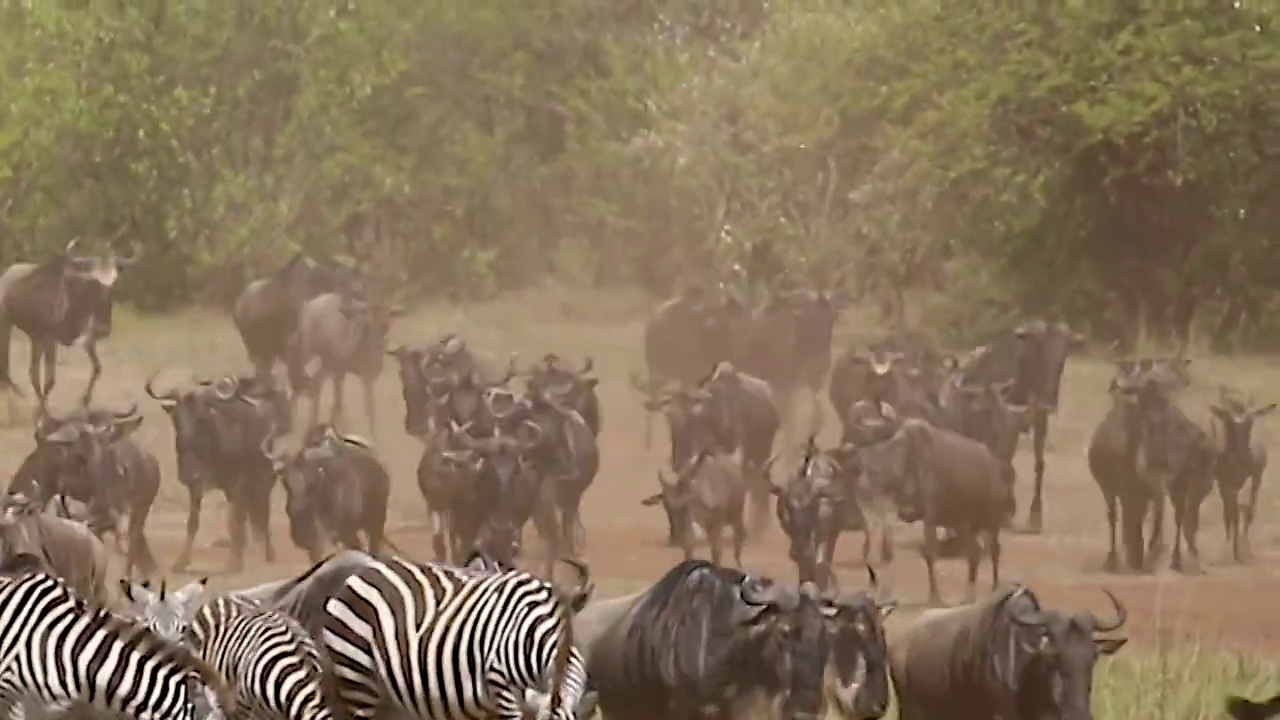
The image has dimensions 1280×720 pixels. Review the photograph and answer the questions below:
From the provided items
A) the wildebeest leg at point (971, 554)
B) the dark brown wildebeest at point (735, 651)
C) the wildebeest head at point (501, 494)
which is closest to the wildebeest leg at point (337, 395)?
the wildebeest head at point (501, 494)

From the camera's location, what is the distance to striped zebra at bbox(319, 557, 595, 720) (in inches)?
202

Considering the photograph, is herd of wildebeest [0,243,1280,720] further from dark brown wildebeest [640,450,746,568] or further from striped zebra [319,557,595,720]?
striped zebra [319,557,595,720]

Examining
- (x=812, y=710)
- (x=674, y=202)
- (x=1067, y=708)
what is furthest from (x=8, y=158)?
(x=1067, y=708)

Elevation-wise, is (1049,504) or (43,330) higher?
(43,330)

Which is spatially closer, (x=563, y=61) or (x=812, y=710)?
(x=812, y=710)

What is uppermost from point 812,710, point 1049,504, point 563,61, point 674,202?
point 563,61

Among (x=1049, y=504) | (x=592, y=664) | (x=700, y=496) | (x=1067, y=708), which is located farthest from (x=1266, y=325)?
(x=592, y=664)

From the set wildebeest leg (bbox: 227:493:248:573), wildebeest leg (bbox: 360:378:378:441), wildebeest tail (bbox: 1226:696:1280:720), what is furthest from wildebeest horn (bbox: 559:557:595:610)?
wildebeest tail (bbox: 1226:696:1280:720)

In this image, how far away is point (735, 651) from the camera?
5.32 m

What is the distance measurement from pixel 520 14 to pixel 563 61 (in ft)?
0.62

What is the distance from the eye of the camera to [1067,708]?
5219 millimetres

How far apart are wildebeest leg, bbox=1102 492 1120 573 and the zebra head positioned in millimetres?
2462

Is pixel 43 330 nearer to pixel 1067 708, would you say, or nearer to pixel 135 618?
pixel 135 618

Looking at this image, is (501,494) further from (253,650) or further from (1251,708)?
(1251,708)
